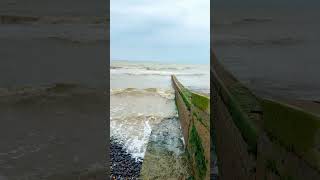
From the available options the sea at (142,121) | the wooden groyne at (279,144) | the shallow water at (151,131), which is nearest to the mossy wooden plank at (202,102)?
the shallow water at (151,131)

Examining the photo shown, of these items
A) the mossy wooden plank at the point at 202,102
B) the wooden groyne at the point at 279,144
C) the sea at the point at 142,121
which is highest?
the wooden groyne at the point at 279,144

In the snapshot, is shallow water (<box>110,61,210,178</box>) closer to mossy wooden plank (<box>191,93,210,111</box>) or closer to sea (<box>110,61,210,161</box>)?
sea (<box>110,61,210,161</box>)

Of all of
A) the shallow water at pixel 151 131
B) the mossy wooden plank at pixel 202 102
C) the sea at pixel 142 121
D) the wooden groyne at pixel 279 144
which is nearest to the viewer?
the wooden groyne at pixel 279 144

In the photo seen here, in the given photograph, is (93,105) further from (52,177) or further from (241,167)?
(241,167)

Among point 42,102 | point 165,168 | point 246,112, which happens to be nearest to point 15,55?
point 42,102

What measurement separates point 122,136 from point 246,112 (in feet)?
33.3

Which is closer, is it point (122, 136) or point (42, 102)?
point (122, 136)

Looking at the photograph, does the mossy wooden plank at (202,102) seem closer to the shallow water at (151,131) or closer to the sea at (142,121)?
the shallow water at (151,131)

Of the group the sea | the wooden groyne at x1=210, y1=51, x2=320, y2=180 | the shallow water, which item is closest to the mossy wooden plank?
the shallow water

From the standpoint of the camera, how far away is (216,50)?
531 inches

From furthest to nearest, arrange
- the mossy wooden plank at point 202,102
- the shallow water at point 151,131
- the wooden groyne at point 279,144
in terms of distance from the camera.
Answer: the shallow water at point 151,131 → the mossy wooden plank at point 202,102 → the wooden groyne at point 279,144

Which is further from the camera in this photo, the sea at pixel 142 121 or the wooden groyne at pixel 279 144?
the sea at pixel 142 121

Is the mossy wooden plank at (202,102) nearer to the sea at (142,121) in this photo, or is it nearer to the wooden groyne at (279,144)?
the sea at (142,121)

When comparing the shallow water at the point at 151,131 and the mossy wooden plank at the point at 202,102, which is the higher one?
the mossy wooden plank at the point at 202,102
